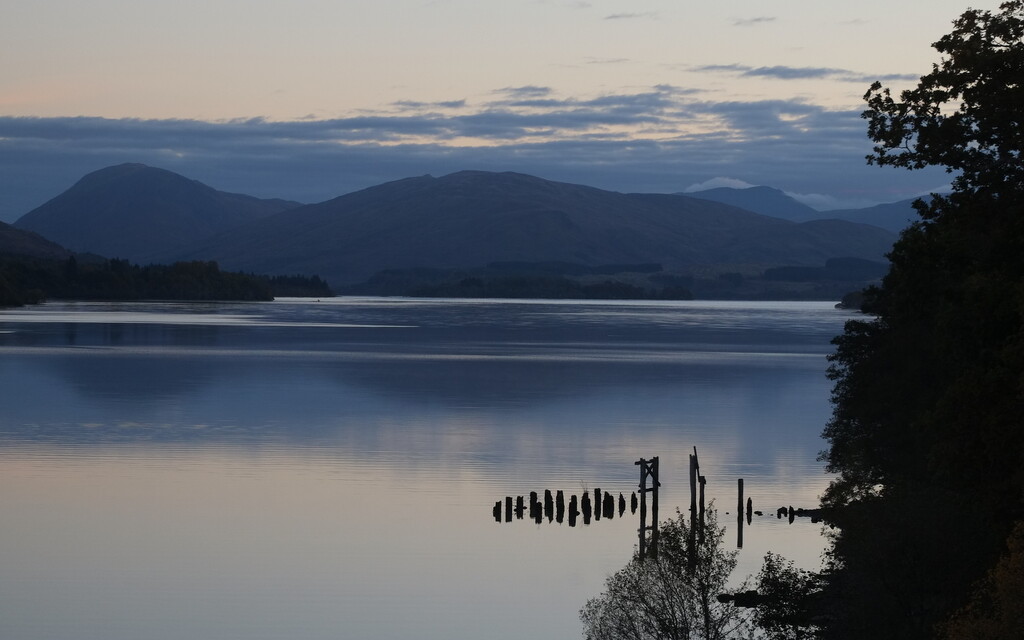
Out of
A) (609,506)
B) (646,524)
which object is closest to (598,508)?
(609,506)

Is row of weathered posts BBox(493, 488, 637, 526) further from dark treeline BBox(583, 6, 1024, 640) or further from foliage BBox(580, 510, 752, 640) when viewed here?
foliage BBox(580, 510, 752, 640)

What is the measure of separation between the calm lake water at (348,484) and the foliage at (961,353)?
28.7 feet

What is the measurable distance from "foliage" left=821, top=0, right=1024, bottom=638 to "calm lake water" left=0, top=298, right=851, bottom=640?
28.7ft

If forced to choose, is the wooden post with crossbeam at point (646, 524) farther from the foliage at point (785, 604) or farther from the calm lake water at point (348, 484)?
the foliage at point (785, 604)

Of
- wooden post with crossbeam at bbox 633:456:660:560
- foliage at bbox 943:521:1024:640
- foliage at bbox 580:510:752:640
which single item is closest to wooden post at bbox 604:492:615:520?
wooden post with crossbeam at bbox 633:456:660:560

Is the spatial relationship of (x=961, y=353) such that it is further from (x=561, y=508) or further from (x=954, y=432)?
(x=561, y=508)

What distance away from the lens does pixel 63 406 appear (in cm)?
8281

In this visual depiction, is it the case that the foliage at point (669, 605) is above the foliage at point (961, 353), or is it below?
below

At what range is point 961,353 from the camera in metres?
27.2

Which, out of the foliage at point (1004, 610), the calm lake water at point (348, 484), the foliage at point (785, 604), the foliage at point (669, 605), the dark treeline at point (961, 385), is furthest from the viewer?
the calm lake water at point (348, 484)

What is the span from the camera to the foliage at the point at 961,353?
24594mm

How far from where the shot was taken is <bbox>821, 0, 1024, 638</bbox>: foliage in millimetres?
24594

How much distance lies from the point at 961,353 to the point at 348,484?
31274mm

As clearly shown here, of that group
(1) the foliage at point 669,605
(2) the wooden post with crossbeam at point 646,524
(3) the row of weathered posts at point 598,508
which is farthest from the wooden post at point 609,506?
(1) the foliage at point 669,605
